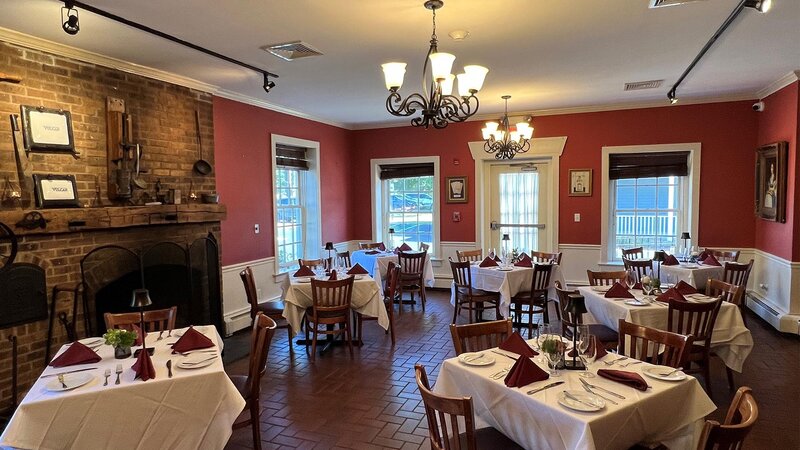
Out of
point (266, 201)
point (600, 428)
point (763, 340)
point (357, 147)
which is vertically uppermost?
point (357, 147)

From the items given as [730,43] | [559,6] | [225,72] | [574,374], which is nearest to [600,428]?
[574,374]

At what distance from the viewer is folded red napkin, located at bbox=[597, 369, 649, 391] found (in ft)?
7.40

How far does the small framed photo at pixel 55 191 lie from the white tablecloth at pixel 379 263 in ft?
12.0

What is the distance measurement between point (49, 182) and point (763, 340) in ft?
22.6

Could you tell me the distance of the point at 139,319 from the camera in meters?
3.49

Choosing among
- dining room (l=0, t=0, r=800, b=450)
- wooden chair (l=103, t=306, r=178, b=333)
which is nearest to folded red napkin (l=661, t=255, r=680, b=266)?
dining room (l=0, t=0, r=800, b=450)

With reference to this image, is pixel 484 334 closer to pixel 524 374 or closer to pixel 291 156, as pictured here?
pixel 524 374

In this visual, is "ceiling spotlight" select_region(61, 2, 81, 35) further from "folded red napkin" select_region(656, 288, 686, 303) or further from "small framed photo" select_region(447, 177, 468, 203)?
"small framed photo" select_region(447, 177, 468, 203)

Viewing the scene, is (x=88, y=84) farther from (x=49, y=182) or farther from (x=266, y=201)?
(x=266, y=201)

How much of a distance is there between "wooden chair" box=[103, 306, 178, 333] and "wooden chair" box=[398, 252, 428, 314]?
3.58 m

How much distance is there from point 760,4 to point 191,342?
12.9 feet

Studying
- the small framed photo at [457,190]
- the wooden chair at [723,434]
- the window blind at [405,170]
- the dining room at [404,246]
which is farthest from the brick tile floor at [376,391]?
the window blind at [405,170]

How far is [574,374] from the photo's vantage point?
2.45m

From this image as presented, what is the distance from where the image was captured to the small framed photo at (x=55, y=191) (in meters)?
3.74
